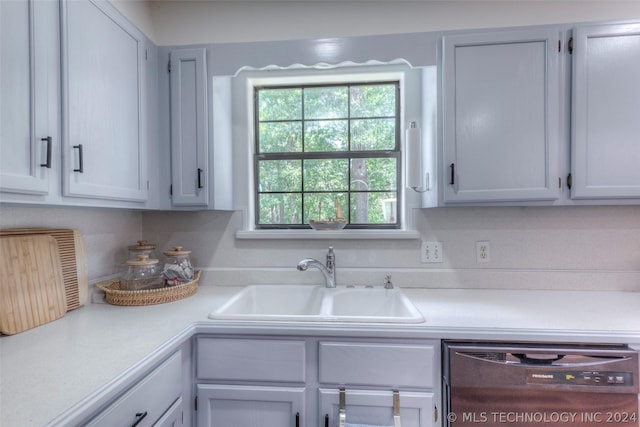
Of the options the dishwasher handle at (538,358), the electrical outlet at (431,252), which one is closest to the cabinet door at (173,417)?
the dishwasher handle at (538,358)

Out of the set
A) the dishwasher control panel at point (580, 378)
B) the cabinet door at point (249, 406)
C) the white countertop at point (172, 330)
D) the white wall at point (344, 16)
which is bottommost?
the cabinet door at point (249, 406)

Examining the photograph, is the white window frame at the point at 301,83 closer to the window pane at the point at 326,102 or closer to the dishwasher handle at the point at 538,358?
the window pane at the point at 326,102

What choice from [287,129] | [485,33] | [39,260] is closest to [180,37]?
[287,129]

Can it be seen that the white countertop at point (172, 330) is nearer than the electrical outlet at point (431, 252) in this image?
Yes

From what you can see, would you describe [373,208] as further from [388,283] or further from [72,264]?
[72,264]

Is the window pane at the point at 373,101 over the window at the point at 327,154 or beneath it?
over

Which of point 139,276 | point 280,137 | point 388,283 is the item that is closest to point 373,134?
point 280,137

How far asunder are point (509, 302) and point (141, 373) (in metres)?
1.51

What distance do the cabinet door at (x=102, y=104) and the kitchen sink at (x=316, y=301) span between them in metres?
0.75

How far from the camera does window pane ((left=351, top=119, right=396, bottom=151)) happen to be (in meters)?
1.85

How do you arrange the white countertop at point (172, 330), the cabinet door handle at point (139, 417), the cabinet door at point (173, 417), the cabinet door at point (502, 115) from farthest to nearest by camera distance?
the cabinet door at point (502, 115) < the cabinet door at point (173, 417) < the cabinet door handle at point (139, 417) < the white countertop at point (172, 330)

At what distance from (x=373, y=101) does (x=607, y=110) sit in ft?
3.72

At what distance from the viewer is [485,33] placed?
1.35 metres

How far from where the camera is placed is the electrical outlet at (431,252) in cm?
166
